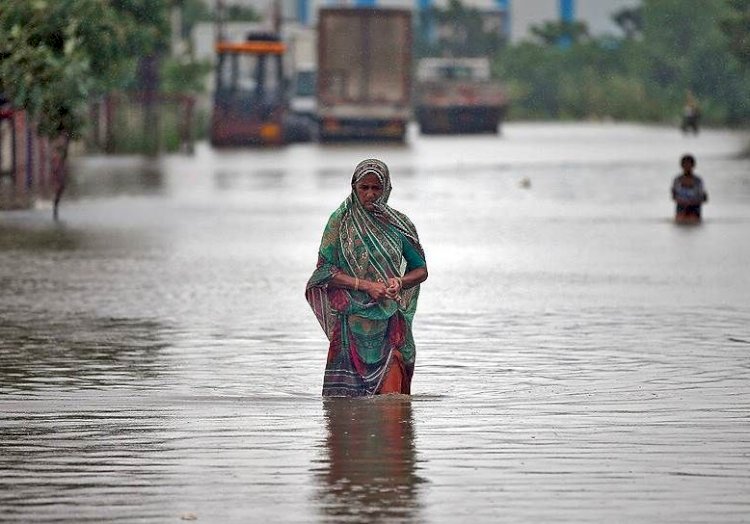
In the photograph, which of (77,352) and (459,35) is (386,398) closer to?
(77,352)

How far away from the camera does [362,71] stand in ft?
209

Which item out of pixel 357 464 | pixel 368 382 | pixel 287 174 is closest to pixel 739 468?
pixel 357 464

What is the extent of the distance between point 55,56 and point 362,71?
38829mm

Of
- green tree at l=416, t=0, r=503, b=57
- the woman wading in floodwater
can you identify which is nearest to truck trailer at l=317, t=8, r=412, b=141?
the woman wading in floodwater

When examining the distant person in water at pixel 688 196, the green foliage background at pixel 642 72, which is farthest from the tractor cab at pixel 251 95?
the distant person in water at pixel 688 196

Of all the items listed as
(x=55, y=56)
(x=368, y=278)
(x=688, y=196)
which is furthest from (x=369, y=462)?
(x=688, y=196)

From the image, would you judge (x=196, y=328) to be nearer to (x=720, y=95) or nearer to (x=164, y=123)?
(x=164, y=123)

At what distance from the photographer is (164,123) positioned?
6072 cm

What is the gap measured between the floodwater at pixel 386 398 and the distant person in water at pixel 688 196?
0.45 m

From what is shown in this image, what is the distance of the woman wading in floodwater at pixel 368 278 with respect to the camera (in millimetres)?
10656

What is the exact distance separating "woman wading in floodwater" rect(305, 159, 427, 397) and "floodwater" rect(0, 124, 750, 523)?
1.06 feet

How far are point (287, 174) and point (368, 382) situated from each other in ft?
103

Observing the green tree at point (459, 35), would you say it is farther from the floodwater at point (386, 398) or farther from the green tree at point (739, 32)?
the floodwater at point (386, 398)

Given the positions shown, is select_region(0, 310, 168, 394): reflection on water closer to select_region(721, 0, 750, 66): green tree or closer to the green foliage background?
select_region(721, 0, 750, 66): green tree
